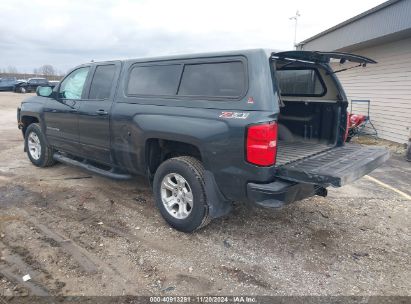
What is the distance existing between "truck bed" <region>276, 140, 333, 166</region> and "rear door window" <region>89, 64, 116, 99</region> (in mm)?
2481

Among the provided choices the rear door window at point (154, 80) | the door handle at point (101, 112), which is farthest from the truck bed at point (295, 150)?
the door handle at point (101, 112)

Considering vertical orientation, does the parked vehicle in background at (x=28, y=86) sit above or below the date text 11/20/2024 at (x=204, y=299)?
above

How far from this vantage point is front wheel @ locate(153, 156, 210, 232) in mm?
3691

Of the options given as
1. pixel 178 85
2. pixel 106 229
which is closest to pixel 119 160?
pixel 106 229

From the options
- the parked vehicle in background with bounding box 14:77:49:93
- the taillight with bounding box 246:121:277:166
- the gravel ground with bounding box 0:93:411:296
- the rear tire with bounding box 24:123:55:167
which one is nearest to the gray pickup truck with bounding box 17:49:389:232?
the taillight with bounding box 246:121:277:166

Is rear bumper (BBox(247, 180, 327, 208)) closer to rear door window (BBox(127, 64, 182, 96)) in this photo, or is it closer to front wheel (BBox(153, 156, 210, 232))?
front wheel (BBox(153, 156, 210, 232))

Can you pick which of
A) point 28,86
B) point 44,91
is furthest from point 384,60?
point 28,86

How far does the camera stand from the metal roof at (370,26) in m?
9.20

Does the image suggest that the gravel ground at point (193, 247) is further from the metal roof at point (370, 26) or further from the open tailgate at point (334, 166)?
the metal roof at point (370, 26)

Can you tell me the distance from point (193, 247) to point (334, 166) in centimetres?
170

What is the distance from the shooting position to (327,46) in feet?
46.2

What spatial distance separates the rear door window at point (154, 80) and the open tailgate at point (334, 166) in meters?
1.62

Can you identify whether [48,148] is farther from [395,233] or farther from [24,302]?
[395,233]

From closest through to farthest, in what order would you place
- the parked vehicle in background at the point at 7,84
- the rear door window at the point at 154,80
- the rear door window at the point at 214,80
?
the rear door window at the point at 214,80, the rear door window at the point at 154,80, the parked vehicle in background at the point at 7,84
